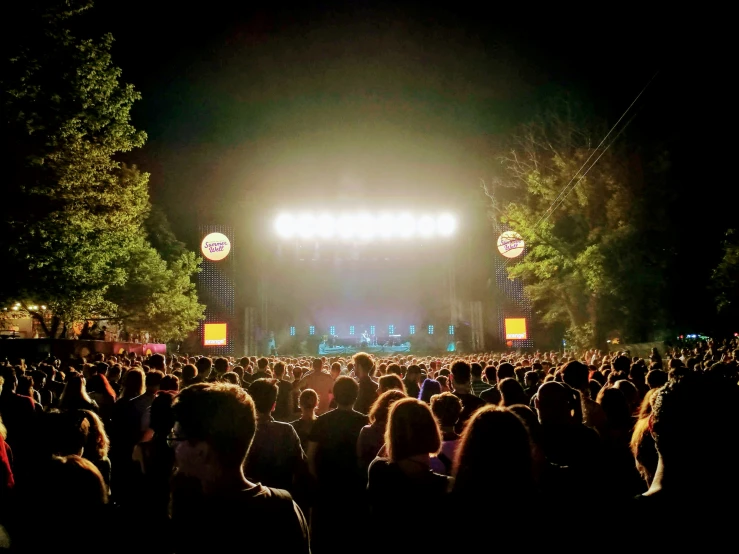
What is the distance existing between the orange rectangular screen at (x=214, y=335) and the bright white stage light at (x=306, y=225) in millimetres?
14027

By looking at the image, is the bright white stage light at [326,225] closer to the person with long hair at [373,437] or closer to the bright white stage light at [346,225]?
the bright white stage light at [346,225]

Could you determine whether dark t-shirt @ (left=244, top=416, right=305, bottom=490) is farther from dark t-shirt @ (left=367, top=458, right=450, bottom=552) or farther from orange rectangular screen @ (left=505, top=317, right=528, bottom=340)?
orange rectangular screen @ (left=505, top=317, right=528, bottom=340)

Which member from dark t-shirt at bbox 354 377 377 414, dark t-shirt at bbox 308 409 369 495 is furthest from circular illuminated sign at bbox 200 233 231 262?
dark t-shirt at bbox 308 409 369 495

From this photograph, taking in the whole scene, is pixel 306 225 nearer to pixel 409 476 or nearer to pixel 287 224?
pixel 287 224

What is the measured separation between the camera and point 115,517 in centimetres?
243

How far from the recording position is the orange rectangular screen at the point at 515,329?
1601 inches

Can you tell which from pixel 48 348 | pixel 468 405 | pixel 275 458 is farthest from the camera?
pixel 48 348

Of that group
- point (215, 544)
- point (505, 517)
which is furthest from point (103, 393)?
point (505, 517)

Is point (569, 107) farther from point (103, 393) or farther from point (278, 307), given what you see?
point (278, 307)

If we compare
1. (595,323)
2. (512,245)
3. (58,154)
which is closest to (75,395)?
(58,154)

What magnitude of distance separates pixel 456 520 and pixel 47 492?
188 centimetres

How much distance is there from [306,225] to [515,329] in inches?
763

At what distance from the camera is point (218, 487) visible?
2.28 meters

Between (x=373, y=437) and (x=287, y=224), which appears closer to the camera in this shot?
(x=373, y=437)
